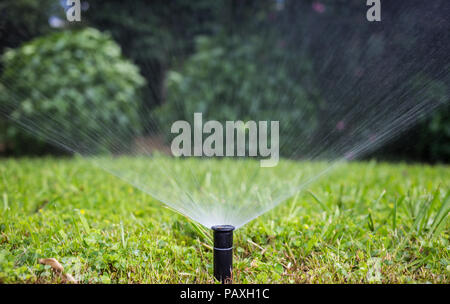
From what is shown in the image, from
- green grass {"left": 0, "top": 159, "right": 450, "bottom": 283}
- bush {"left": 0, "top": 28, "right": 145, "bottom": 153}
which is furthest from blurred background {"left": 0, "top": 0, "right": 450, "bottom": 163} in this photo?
green grass {"left": 0, "top": 159, "right": 450, "bottom": 283}

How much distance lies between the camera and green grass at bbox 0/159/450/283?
166 centimetres

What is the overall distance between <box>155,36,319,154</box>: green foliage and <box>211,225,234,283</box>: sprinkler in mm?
3710

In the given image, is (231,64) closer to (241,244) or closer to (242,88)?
(242,88)

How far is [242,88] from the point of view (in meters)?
5.57

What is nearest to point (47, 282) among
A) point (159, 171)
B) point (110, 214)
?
point (110, 214)

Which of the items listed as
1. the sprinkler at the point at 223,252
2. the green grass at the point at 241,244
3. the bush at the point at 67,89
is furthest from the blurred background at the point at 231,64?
the sprinkler at the point at 223,252

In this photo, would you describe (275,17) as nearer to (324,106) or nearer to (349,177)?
(324,106)

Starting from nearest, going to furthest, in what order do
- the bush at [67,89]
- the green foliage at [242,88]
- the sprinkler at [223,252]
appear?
the sprinkler at [223,252]
the bush at [67,89]
the green foliage at [242,88]

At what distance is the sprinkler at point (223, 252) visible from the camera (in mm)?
1524

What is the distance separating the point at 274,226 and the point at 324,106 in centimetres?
370

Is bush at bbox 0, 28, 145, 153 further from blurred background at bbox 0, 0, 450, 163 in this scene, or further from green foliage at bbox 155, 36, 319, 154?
green foliage at bbox 155, 36, 319, 154

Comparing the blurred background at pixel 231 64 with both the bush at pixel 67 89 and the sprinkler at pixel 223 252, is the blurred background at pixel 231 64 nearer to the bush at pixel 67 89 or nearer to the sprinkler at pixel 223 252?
the bush at pixel 67 89

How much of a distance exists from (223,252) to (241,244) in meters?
0.43

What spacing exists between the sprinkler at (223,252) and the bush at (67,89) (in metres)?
3.89
